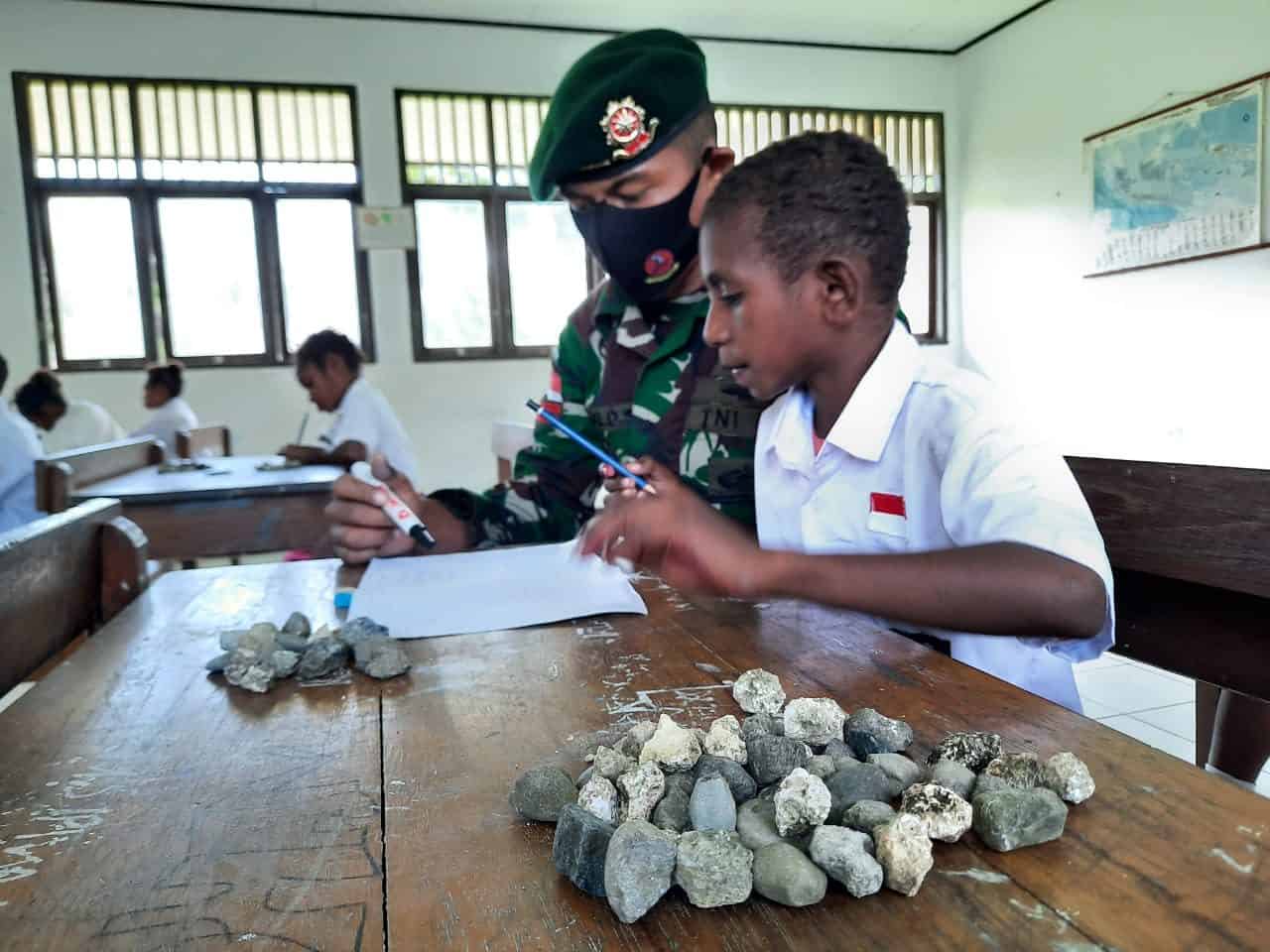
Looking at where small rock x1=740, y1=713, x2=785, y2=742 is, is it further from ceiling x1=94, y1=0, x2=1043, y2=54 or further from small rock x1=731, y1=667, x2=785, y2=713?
ceiling x1=94, y1=0, x2=1043, y2=54

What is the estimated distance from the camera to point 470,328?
212 inches

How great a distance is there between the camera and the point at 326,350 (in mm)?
3949

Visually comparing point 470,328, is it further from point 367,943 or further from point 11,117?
point 367,943

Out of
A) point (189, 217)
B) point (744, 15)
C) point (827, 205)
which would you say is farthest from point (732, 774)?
point (744, 15)

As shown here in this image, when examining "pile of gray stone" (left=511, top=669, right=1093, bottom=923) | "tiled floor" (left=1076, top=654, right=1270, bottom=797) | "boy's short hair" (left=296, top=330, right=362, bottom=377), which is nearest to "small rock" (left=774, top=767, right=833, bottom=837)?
"pile of gray stone" (left=511, top=669, right=1093, bottom=923)

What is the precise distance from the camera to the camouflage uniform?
1.38m

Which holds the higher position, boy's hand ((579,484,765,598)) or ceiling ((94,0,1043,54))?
ceiling ((94,0,1043,54))

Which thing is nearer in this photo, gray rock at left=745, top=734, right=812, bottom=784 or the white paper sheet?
gray rock at left=745, top=734, right=812, bottom=784

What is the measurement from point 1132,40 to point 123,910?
576 cm

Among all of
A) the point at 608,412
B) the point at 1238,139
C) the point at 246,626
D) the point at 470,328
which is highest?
the point at 1238,139

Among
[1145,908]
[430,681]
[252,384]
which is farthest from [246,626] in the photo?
[252,384]

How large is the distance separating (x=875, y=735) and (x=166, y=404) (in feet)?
16.0

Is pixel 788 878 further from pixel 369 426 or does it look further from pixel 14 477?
pixel 369 426

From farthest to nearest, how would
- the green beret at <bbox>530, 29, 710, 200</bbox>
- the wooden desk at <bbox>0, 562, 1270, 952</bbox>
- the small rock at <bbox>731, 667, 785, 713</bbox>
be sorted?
the green beret at <bbox>530, 29, 710, 200</bbox> → the small rock at <bbox>731, 667, 785, 713</bbox> → the wooden desk at <bbox>0, 562, 1270, 952</bbox>
